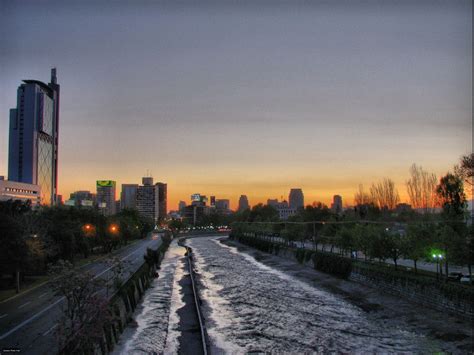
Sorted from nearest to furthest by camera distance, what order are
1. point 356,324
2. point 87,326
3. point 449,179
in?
point 87,326 → point 356,324 → point 449,179

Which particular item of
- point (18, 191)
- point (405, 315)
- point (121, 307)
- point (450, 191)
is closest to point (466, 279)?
point (405, 315)

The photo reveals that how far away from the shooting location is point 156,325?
1153 inches

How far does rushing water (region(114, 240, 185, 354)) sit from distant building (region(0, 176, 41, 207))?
13156 cm

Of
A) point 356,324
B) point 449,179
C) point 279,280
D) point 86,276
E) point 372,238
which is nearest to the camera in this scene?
point 86,276

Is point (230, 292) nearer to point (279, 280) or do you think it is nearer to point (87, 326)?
point (279, 280)

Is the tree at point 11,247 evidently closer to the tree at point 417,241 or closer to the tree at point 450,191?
the tree at point 417,241

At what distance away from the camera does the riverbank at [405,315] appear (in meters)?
25.6

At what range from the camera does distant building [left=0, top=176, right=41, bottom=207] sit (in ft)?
535

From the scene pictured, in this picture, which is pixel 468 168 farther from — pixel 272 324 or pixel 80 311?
pixel 80 311

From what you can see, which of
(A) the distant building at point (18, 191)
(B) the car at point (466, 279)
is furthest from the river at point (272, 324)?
(A) the distant building at point (18, 191)

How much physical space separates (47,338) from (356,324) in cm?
1886

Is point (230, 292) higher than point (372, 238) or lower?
lower

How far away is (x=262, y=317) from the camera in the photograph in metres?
32.4

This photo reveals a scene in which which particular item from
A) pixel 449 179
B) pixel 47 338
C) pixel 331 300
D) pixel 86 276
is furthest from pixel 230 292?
pixel 449 179
